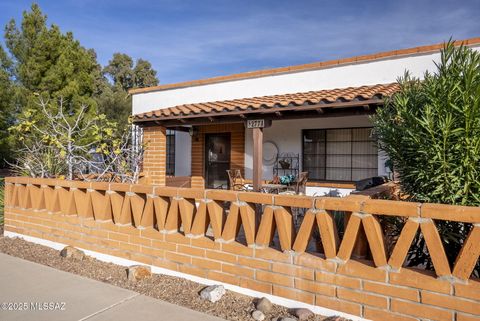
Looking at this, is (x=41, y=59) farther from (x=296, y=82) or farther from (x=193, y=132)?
(x=296, y=82)

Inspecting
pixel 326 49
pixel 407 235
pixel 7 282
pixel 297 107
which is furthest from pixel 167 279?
pixel 326 49

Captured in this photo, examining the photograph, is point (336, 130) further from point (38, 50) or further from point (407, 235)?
point (38, 50)

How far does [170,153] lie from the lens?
12.1 m

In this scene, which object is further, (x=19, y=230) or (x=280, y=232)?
(x=19, y=230)

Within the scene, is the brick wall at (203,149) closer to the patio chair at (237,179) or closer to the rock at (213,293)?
the patio chair at (237,179)

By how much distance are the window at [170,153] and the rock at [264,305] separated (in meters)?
8.89

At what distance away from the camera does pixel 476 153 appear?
2.65 metres

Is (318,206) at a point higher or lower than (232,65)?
lower

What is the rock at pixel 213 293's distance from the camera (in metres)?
3.38

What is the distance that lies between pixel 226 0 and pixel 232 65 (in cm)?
919

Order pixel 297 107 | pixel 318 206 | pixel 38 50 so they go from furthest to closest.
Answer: pixel 38 50 → pixel 297 107 → pixel 318 206

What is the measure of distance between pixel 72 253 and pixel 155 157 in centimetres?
431

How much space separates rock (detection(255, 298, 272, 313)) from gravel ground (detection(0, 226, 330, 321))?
0.14ft

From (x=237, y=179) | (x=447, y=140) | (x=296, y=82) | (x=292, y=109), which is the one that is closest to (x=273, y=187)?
(x=292, y=109)
